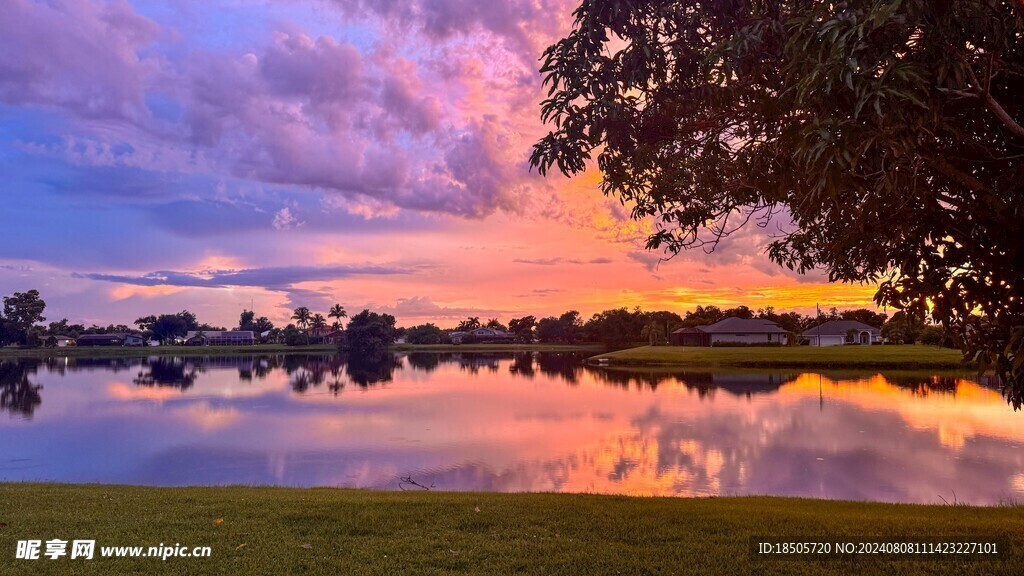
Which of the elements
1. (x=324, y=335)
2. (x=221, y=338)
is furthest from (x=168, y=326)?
(x=324, y=335)

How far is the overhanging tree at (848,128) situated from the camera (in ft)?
15.5

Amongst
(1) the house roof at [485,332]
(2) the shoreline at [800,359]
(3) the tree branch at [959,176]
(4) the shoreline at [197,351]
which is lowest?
(4) the shoreline at [197,351]

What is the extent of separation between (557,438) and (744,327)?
7018 cm

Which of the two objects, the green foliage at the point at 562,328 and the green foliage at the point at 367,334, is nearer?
the green foliage at the point at 367,334

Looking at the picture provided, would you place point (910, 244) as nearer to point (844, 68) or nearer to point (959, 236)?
point (959, 236)

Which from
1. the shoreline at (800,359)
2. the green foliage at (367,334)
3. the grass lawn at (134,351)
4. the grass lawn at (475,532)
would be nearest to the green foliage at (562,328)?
the green foliage at (367,334)

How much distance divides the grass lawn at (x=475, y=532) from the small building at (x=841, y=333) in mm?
91101

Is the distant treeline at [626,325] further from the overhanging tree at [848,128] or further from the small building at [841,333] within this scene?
the overhanging tree at [848,128]

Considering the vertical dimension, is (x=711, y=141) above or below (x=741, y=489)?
above

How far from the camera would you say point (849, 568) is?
6.41 metres

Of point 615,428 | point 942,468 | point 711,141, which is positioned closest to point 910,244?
point 711,141

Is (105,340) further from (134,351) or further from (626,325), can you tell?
(626,325)

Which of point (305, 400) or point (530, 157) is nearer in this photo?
point (530, 157)

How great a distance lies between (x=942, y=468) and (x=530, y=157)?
17163 mm
